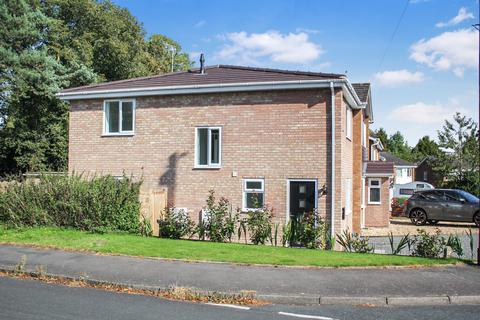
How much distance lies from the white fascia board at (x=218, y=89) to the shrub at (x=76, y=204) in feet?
13.2

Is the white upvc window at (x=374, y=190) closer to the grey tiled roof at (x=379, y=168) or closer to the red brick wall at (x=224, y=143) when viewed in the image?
the grey tiled roof at (x=379, y=168)

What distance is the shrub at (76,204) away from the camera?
47.9 ft

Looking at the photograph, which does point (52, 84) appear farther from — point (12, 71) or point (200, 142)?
point (200, 142)

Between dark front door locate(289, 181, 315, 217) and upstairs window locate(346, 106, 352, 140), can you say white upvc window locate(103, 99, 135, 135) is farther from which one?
upstairs window locate(346, 106, 352, 140)

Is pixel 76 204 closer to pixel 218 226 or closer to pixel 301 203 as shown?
pixel 218 226

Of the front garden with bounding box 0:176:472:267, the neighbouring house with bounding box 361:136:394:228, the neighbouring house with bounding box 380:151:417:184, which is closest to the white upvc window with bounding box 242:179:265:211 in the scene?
the front garden with bounding box 0:176:472:267

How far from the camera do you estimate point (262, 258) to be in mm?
10945

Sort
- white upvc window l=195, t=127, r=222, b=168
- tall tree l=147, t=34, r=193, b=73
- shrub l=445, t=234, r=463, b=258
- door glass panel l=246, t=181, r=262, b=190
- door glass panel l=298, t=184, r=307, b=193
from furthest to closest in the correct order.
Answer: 1. tall tree l=147, t=34, r=193, b=73
2. white upvc window l=195, t=127, r=222, b=168
3. door glass panel l=246, t=181, r=262, b=190
4. door glass panel l=298, t=184, r=307, b=193
5. shrub l=445, t=234, r=463, b=258

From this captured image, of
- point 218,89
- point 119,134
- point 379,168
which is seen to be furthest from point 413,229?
point 119,134

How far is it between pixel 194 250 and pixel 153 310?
15.3 feet

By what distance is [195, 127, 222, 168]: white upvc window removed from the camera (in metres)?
17.1

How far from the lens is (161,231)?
15.0 m

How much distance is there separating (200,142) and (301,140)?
3.74 m

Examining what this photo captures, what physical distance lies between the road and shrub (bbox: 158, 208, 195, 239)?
21.3 ft
